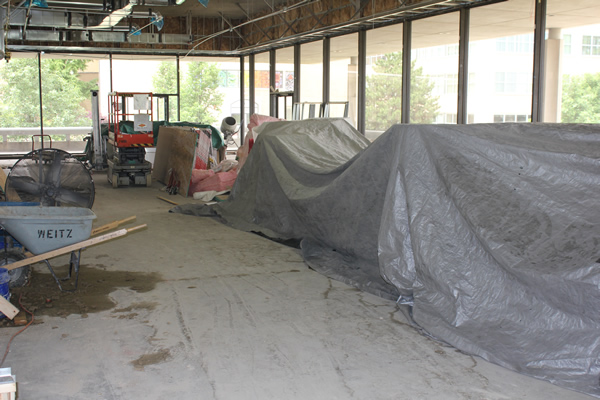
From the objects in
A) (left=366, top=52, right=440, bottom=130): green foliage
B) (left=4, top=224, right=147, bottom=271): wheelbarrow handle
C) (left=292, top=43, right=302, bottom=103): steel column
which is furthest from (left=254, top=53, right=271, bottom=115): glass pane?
(left=4, top=224, right=147, bottom=271): wheelbarrow handle

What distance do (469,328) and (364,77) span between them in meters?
8.32

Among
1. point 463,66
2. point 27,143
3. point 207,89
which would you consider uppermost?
point 207,89

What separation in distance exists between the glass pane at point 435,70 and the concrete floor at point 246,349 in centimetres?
500

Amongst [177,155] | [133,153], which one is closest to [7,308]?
[177,155]

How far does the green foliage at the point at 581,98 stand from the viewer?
22.8ft

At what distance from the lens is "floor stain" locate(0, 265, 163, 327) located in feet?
13.9

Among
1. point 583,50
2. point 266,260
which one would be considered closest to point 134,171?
point 266,260

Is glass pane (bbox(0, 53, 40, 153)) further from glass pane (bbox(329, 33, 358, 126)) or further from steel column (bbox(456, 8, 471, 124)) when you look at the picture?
steel column (bbox(456, 8, 471, 124))

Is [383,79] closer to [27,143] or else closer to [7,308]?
[7,308]

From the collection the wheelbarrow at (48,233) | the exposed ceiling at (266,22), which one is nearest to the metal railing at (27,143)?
the exposed ceiling at (266,22)

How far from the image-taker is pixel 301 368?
10.8 ft

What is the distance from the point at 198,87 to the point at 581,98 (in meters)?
27.2

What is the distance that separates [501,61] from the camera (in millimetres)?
8070

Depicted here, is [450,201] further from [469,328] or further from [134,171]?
[134,171]
